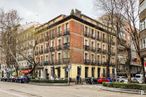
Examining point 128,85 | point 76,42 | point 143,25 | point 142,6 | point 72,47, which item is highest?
point 142,6

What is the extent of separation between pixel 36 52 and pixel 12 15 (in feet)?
52.8

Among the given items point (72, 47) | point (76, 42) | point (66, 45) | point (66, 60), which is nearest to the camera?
point (72, 47)

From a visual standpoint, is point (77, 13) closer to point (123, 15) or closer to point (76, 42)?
point (76, 42)

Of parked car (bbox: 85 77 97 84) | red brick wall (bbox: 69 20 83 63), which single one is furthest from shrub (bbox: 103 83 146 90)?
red brick wall (bbox: 69 20 83 63)

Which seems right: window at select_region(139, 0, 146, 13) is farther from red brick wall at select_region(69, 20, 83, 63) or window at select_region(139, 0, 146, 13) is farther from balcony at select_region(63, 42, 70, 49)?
balcony at select_region(63, 42, 70, 49)

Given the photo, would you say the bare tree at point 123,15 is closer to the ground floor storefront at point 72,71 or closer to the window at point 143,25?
the window at point 143,25

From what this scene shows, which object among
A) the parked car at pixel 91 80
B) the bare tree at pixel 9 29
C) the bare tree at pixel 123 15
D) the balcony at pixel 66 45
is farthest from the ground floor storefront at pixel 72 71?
the bare tree at pixel 123 15

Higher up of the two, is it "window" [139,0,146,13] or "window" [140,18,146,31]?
"window" [139,0,146,13]

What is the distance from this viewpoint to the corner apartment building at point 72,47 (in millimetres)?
58844

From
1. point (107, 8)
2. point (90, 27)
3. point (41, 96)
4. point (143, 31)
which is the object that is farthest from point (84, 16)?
point (41, 96)

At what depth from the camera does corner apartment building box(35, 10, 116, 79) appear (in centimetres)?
5884

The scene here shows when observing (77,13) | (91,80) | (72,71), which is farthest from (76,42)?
(91,80)

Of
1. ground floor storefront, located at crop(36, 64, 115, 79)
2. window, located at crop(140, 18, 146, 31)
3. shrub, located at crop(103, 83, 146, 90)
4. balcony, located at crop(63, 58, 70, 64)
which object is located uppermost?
window, located at crop(140, 18, 146, 31)

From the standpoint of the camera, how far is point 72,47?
2299 inches
